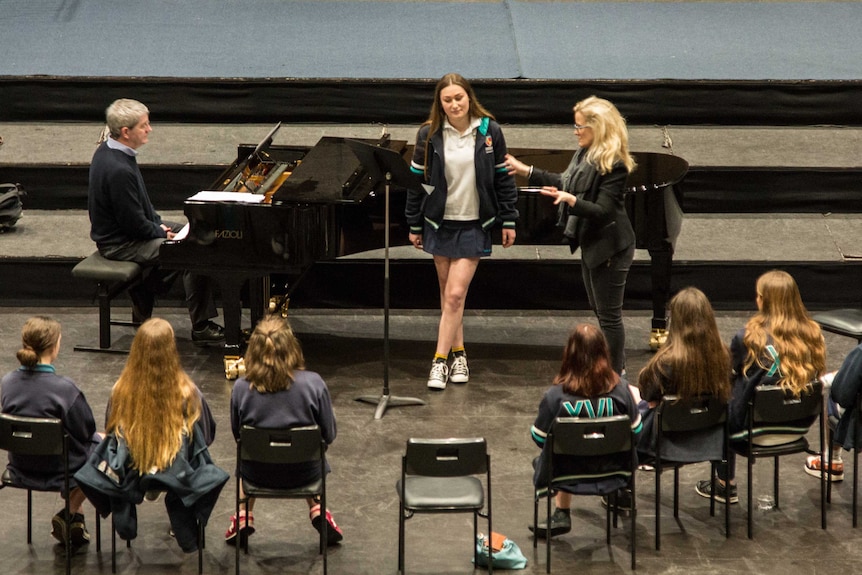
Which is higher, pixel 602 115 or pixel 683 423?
pixel 602 115

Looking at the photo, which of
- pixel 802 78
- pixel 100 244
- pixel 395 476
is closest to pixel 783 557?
pixel 395 476

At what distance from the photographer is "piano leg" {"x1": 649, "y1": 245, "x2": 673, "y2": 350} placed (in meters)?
7.26

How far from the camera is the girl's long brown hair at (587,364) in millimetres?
4793

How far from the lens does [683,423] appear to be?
16.6 feet

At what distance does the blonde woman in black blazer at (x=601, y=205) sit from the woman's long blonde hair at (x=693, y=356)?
136 centimetres

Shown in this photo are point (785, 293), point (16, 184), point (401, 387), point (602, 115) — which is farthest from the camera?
point (16, 184)

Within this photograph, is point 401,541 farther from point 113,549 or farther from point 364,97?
point 364,97

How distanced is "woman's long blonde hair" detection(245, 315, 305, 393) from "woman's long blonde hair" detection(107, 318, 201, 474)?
299 millimetres

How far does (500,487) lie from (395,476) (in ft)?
1.65

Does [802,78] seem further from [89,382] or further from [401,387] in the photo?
[89,382]

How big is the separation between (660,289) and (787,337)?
2174 mm

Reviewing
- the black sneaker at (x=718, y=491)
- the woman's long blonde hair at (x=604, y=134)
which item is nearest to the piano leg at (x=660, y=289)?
the woman's long blonde hair at (x=604, y=134)

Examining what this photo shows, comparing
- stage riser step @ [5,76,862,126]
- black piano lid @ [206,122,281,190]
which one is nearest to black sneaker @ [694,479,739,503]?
black piano lid @ [206,122,281,190]

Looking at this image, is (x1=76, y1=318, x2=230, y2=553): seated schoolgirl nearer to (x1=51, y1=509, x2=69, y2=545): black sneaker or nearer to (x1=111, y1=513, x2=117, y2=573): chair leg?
(x1=111, y1=513, x2=117, y2=573): chair leg
